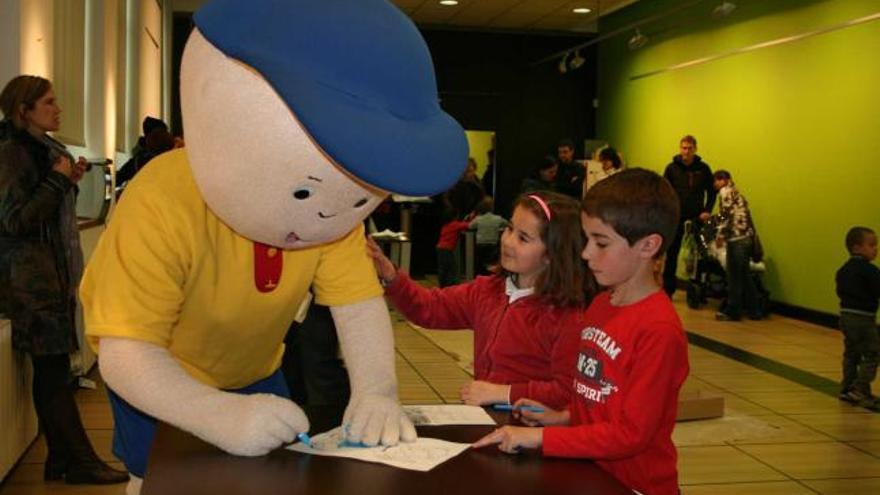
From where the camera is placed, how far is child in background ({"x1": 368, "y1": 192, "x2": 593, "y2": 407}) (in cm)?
233

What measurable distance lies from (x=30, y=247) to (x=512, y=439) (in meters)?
2.47

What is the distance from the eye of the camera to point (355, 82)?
1.33m

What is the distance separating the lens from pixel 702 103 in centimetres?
1042

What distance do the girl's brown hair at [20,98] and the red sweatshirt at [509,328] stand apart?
1.69 m

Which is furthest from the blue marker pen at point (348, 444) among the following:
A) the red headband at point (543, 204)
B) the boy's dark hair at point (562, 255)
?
the red headband at point (543, 204)

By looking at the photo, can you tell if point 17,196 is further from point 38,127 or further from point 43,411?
point 43,411

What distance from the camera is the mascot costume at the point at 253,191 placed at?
133 cm

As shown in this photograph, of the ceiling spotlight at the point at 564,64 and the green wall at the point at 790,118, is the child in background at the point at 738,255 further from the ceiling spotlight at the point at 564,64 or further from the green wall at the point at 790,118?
the ceiling spotlight at the point at 564,64

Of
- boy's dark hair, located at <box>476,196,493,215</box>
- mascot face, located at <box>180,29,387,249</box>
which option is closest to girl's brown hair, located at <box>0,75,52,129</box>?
mascot face, located at <box>180,29,387,249</box>

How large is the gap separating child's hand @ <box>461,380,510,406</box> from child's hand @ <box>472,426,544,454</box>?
501mm

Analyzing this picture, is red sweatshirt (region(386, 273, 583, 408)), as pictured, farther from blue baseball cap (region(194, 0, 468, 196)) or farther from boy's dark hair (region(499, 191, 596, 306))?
blue baseball cap (region(194, 0, 468, 196))

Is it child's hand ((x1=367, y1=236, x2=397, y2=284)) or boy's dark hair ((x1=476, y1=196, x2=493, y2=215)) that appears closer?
child's hand ((x1=367, y1=236, x2=397, y2=284))

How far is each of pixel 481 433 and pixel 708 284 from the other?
8052 millimetres

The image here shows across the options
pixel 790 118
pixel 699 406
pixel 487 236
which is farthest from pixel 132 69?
pixel 699 406
